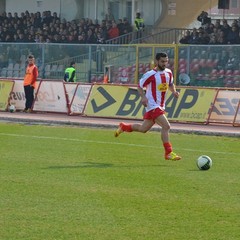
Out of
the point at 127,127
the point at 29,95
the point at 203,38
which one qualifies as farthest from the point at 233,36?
the point at 127,127

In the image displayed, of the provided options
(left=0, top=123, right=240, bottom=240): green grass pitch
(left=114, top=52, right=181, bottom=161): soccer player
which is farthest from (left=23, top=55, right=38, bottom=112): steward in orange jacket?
(left=114, top=52, right=181, bottom=161): soccer player

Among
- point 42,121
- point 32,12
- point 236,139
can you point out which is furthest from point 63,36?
point 236,139

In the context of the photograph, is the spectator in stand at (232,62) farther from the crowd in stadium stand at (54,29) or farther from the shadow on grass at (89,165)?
the shadow on grass at (89,165)

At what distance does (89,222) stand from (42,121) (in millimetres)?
17787

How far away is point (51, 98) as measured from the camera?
31344 mm

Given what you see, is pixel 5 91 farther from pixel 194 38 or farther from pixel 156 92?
pixel 156 92

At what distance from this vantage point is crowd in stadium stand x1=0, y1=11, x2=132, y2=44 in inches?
1690

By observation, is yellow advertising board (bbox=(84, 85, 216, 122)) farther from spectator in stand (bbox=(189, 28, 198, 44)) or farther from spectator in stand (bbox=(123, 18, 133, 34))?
spectator in stand (bbox=(123, 18, 133, 34))

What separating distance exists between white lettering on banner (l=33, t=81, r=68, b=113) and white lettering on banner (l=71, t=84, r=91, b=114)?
0.49 m

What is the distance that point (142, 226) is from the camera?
31.8 feet

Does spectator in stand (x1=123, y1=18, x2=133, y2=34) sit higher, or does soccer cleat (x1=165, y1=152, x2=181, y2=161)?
spectator in stand (x1=123, y1=18, x2=133, y2=34)

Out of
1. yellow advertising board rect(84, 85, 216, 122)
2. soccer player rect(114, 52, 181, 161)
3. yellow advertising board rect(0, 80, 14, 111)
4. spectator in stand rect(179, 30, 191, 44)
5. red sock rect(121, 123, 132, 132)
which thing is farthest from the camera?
spectator in stand rect(179, 30, 191, 44)

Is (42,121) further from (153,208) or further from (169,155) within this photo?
(153,208)

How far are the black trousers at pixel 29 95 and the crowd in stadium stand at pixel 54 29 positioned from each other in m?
11.4
